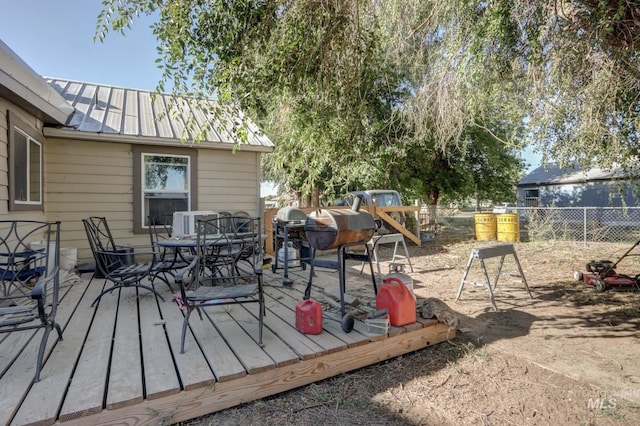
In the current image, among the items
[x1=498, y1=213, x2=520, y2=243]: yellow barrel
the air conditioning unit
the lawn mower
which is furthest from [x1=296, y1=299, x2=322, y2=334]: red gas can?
[x1=498, y1=213, x2=520, y2=243]: yellow barrel

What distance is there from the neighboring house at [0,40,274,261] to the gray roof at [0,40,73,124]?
0.06 ft

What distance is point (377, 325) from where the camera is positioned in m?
2.68

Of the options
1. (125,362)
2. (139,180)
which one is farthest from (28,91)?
(125,362)

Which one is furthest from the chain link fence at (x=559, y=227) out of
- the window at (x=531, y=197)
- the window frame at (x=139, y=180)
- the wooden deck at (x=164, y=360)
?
the wooden deck at (x=164, y=360)

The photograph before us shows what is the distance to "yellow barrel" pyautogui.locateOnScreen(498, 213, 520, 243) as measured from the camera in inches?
384

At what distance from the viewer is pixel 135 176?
5461 mm

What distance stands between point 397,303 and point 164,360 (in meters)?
1.84

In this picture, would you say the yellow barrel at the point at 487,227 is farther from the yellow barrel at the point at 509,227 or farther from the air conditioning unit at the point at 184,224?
the air conditioning unit at the point at 184,224

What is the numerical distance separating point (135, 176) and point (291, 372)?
4.66 m

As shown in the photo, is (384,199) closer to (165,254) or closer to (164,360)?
(165,254)

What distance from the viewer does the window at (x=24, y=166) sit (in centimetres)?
379

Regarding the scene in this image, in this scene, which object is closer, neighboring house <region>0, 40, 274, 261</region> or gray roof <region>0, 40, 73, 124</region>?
gray roof <region>0, 40, 73, 124</region>

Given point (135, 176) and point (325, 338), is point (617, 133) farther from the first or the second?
point (135, 176)

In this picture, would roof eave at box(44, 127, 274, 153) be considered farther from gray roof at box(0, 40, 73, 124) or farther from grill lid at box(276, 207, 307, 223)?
grill lid at box(276, 207, 307, 223)
